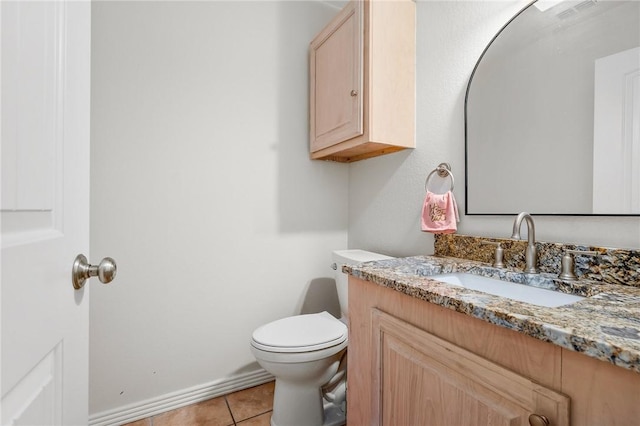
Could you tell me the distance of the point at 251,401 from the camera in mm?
1565

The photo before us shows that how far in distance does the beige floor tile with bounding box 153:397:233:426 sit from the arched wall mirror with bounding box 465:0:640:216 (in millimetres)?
1520

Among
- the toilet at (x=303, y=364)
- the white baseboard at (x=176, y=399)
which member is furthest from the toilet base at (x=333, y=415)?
the white baseboard at (x=176, y=399)

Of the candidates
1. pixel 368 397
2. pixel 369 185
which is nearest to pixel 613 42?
pixel 369 185

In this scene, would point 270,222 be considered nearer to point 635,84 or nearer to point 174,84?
point 174,84

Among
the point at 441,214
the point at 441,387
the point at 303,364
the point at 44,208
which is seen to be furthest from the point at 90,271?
the point at 441,214

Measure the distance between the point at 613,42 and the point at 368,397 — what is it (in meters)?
1.29

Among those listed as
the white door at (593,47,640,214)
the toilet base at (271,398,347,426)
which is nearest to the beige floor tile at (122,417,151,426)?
the toilet base at (271,398,347,426)

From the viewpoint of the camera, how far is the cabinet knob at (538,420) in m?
0.50

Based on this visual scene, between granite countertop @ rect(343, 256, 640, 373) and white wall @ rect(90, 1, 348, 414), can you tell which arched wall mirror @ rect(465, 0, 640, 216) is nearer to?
granite countertop @ rect(343, 256, 640, 373)

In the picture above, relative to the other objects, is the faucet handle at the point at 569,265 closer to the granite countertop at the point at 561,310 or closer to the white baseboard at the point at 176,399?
the granite countertop at the point at 561,310

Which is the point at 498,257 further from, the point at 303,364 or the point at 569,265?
the point at 303,364

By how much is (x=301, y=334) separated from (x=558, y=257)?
103 centimetres

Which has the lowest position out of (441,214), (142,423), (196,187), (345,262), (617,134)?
(142,423)

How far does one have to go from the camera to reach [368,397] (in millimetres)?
908
